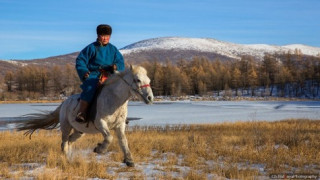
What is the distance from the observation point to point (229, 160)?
8.06 m

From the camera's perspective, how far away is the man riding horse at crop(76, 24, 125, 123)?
6910 millimetres

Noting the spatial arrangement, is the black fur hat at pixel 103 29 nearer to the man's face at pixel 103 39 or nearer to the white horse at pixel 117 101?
the man's face at pixel 103 39

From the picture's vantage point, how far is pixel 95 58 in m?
7.25

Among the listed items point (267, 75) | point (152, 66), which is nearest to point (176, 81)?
point (152, 66)

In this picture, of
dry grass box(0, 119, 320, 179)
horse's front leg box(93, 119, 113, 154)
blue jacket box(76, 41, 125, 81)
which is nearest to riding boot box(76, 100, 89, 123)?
horse's front leg box(93, 119, 113, 154)

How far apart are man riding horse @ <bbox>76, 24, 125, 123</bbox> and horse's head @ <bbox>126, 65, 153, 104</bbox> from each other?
0.87m

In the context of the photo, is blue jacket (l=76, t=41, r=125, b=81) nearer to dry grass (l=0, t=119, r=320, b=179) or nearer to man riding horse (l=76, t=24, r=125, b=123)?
man riding horse (l=76, t=24, r=125, b=123)

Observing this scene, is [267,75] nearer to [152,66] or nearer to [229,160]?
[152,66]

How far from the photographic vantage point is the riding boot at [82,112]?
6.81 m

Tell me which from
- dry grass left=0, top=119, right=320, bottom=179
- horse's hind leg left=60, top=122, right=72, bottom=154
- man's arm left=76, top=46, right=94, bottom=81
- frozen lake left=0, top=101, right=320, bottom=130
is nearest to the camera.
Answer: dry grass left=0, top=119, right=320, bottom=179

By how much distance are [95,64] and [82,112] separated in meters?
1.03

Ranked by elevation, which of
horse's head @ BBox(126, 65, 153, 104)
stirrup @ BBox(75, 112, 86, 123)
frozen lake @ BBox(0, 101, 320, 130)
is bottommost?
frozen lake @ BBox(0, 101, 320, 130)

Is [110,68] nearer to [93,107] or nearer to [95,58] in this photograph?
[95,58]

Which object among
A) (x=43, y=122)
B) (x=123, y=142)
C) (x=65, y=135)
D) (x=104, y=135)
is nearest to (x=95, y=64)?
(x=104, y=135)
